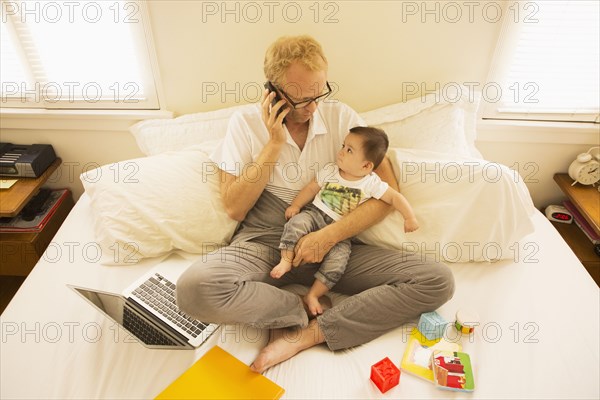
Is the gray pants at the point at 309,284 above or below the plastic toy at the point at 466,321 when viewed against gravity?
above

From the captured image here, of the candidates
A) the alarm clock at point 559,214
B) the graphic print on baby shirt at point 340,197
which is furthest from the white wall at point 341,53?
the graphic print on baby shirt at point 340,197

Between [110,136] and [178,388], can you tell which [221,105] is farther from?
[178,388]

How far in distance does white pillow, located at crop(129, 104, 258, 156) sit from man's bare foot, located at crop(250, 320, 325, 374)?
84cm

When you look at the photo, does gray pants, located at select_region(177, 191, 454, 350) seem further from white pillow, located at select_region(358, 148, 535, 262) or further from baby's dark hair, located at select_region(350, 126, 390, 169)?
baby's dark hair, located at select_region(350, 126, 390, 169)

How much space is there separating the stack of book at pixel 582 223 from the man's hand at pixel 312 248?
1228 mm

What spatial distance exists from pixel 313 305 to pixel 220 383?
14.6 inches

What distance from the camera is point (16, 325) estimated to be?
127 centimetres

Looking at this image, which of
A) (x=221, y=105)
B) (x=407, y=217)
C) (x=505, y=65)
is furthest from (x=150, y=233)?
(x=505, y=65)

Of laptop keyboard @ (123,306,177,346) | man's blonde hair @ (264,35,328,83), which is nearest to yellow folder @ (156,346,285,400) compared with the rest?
laptop keyboard @ (123,306,177,346)

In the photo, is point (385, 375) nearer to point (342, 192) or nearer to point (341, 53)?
point (342, 192)

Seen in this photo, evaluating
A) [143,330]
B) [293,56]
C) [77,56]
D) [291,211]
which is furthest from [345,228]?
[77,56]

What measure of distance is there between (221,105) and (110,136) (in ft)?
1.80

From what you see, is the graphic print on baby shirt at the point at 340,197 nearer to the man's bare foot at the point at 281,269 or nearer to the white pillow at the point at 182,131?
the man's bare foot at the point at 281,269

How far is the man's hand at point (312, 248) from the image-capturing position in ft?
4.47
